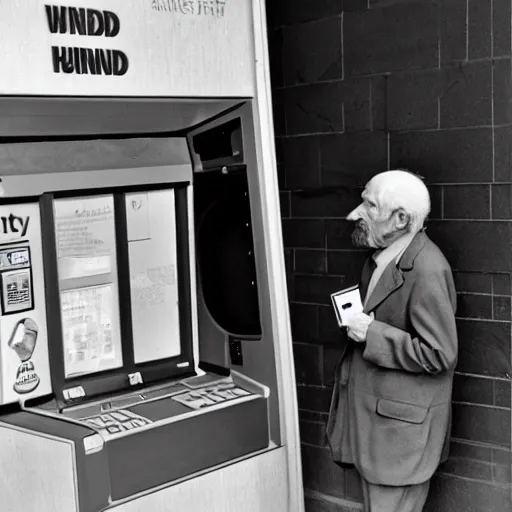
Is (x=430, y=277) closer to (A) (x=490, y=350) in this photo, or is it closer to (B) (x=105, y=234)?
(A) (x=490, y=350)

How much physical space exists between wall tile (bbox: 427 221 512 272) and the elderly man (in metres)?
0.32

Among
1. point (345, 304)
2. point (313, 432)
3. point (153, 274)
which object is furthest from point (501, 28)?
point (313, 432)

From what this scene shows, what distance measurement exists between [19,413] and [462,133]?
6.03ft

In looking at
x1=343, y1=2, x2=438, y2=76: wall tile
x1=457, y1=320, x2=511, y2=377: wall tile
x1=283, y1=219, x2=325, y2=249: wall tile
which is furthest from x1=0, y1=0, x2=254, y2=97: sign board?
x1=457, y1=320, x2=511, y2=377: wall tile

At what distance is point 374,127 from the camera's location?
3.79m

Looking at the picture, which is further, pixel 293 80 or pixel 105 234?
pixel 293 80

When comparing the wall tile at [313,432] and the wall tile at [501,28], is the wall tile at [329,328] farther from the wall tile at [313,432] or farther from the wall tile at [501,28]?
the wall tile at [501,28]

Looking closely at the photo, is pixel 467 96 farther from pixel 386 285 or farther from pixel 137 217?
pixel 137 217

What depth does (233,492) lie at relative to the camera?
10.6 ft

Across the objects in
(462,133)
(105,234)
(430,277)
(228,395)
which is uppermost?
(462,133)

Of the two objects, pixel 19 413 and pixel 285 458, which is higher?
pixel 19 413

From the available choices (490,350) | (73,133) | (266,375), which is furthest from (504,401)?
(73,133)

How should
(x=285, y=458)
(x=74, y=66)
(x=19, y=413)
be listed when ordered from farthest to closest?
(x=285, y=458) < (x=19, y=413) < (x=74, y=66)

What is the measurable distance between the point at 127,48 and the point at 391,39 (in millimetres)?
1268
